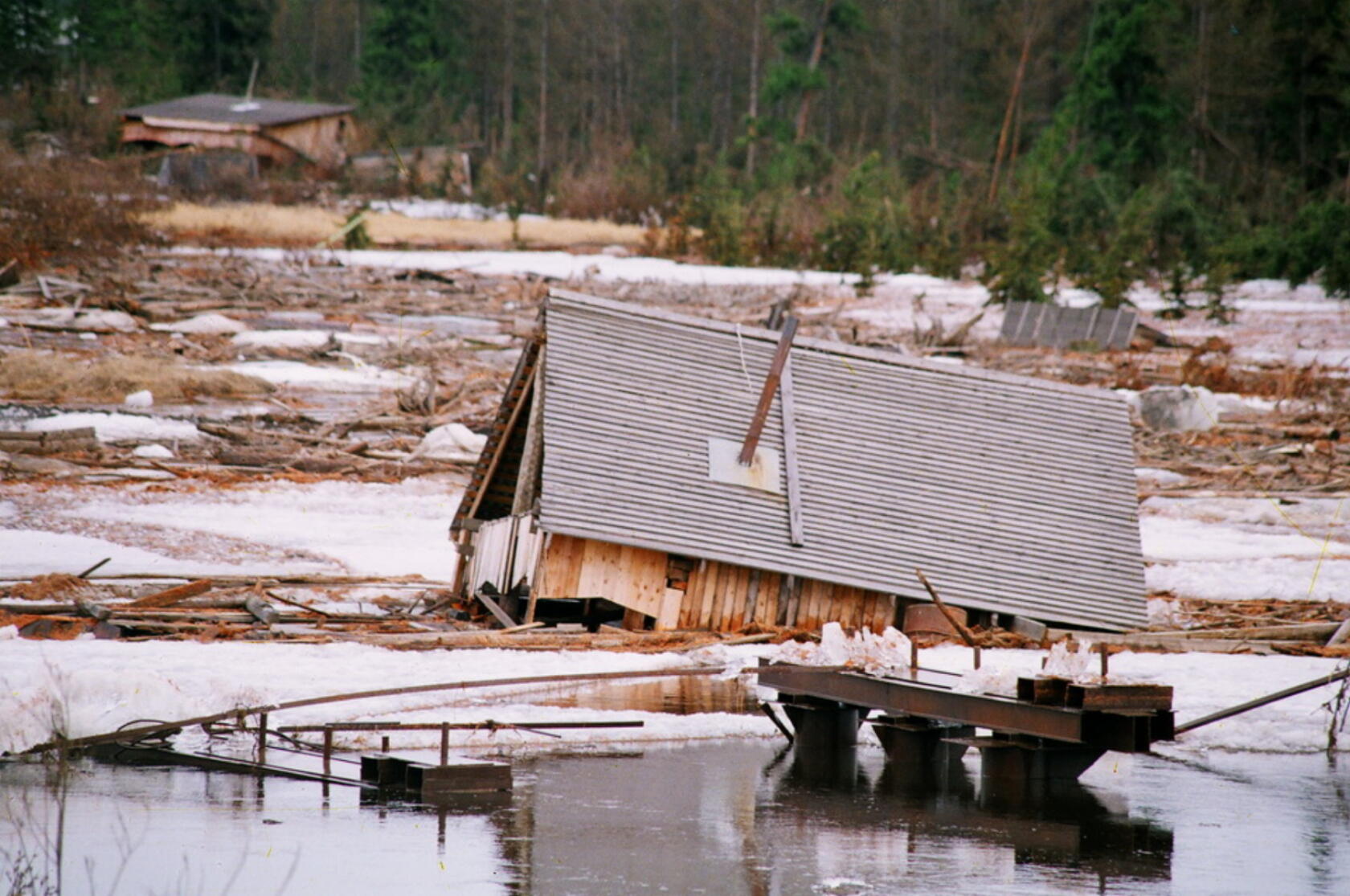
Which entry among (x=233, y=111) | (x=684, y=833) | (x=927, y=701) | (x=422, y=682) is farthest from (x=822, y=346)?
(x=233, y=111)

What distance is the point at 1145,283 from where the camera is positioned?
46406mm

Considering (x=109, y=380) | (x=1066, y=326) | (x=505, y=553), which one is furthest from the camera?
(x=1066, y=326)

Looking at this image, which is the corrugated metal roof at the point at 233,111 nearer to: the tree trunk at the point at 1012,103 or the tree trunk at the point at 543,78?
the tree trunk at the point at 543,78

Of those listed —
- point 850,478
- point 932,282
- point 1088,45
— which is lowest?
point 850,478

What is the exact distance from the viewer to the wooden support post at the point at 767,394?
1780cm

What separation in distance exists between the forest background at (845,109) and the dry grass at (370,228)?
7.93 ft

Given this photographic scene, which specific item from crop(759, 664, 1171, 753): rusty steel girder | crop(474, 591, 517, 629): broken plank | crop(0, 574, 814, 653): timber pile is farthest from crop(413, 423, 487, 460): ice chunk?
crop(759, 664, 1171, 753): rusty steel girder

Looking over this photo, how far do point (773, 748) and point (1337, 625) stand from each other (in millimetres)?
7422

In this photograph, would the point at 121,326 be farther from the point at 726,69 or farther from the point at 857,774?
the point at 726,69

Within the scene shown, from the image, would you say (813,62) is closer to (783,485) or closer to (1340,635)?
(783,485)

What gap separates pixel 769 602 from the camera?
1755cm

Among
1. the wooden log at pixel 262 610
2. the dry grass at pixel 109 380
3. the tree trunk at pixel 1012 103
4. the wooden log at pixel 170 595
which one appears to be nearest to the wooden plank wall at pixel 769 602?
the wooden log at pixel 262 610

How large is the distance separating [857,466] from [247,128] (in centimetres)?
4965

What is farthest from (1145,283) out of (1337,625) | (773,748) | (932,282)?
(773,748)
